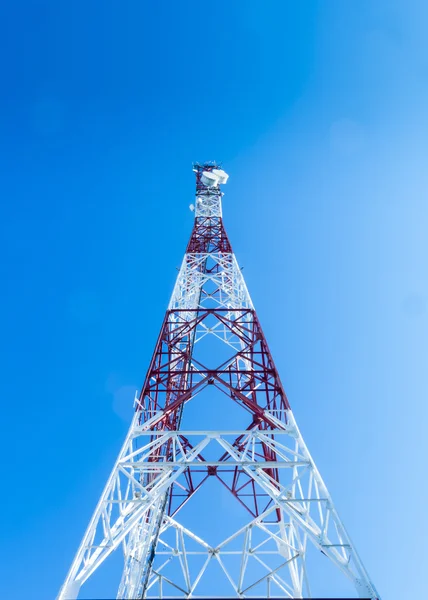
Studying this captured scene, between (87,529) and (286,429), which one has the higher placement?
(286,429)

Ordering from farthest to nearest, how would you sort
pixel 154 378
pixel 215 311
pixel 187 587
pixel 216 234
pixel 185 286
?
pixel 216 234 → pixel 185 286 → pixel 215 311 → pixel 154 378 → pixel 187 587

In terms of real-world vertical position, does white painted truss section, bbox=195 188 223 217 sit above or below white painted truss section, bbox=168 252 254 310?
above

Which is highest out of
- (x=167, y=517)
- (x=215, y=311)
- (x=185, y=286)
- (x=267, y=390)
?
(x=185, y=286)

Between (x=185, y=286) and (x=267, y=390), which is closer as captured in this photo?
(x=267, y=390)

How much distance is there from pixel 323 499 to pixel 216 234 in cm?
1573

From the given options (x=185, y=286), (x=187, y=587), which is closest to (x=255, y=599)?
(x=187, y=587)

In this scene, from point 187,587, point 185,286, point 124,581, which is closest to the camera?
point 124,581

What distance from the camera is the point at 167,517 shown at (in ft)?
38.5

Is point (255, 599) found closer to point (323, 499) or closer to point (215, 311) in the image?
point (323, 499)

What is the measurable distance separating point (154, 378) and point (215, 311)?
3608mm

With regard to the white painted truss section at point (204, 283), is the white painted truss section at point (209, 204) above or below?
above

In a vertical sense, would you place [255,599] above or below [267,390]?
below

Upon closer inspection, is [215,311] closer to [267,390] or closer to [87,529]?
[267,390]

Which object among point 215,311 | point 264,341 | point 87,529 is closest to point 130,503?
point 87,529
